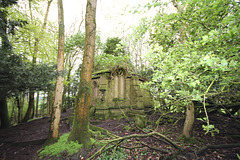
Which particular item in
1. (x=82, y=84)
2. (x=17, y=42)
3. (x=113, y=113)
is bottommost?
(x=113, y=113)

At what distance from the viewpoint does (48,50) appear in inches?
465

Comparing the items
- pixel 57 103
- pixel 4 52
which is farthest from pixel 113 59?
pixel 4 52

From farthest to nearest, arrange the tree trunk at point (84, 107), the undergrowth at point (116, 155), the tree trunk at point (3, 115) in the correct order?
the tree trunk at point (3, 115), the tree trunk at point (84, 107), the undergrowth at point (116, 155)

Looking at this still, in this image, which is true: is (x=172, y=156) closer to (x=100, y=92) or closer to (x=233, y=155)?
(x=233, y=155)

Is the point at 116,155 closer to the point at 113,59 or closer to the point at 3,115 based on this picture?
the point at 113,59

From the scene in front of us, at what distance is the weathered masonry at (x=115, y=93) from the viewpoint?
11.5m

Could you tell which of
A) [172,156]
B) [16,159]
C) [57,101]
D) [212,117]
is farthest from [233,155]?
[16,159]

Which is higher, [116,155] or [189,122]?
[189,122]

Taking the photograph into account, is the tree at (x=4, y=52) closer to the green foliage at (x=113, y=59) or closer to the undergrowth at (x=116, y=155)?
the green foliage at (x=113, y=59)

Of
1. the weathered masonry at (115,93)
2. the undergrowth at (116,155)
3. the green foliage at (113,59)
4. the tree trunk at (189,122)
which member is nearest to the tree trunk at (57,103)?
the undergrowth at (116,155)

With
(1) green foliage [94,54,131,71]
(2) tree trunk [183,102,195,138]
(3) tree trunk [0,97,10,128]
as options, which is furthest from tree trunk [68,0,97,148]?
(3) tree trunk [0,97,10,128]

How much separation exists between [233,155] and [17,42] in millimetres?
14803

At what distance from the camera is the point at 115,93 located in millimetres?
12281

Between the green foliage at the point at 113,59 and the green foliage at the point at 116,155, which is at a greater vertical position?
the green foliage at the point at 113,59
